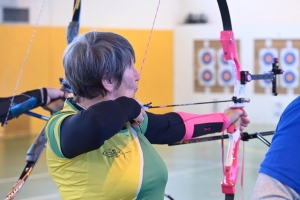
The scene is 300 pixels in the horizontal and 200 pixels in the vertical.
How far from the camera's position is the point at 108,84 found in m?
1.11

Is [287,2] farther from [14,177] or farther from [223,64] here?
[14,177]

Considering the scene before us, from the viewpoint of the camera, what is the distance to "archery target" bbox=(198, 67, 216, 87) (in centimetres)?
653

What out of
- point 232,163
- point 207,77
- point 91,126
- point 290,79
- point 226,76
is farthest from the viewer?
point 207,77

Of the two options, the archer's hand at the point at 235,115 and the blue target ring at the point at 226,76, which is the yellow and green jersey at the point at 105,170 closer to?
the archer's hand at the point at 235,115

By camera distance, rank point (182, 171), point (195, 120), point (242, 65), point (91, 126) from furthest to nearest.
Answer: point (242, 65), point (182, 171), point (195, 120), point (91, 126)

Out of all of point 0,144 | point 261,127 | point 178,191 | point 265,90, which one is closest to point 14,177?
point 178,191

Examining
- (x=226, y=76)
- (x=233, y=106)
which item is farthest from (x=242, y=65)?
(x=233, y=106)

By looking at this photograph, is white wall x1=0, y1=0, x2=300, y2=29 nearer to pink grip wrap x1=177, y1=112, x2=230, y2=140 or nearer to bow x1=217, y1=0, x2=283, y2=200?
bow x1=217, y1=0, x2=283, y2=200

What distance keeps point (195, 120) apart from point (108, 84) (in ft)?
1.31

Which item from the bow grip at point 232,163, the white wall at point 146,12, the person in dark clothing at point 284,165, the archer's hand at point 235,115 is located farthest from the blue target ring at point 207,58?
the person in dark clothing at point 284,165

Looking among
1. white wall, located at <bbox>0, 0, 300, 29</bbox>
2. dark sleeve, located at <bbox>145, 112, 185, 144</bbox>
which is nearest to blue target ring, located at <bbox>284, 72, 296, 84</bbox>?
white wall, located at <bbox>0, 0, 300, 29</bbox>

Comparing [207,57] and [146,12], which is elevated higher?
[146,12]

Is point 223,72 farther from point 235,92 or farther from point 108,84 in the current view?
point 108,84

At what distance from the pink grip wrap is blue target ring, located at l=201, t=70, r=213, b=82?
4945 millimetres
